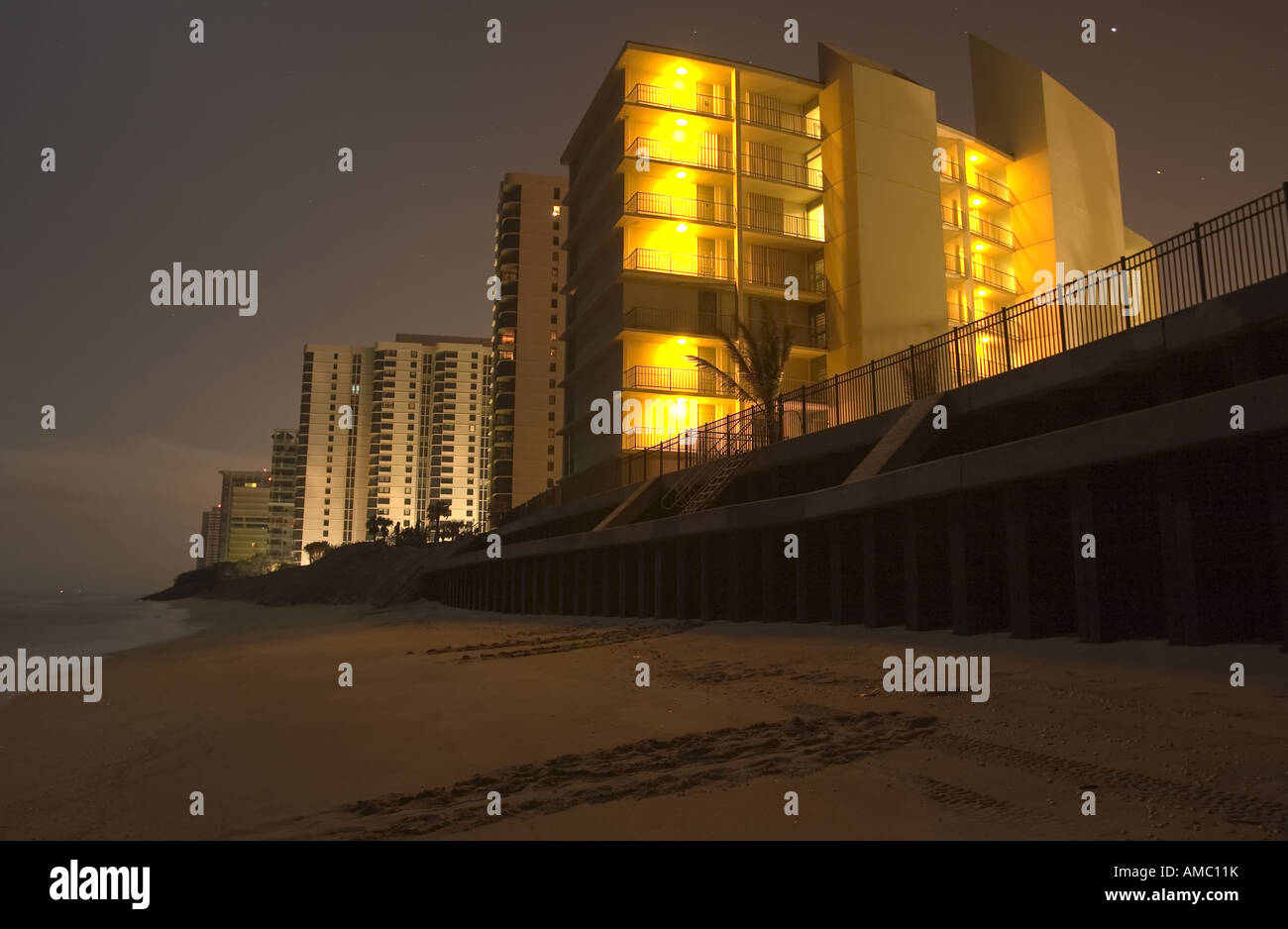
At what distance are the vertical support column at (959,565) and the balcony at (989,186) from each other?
46933mm

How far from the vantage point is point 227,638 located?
3127 centimetres

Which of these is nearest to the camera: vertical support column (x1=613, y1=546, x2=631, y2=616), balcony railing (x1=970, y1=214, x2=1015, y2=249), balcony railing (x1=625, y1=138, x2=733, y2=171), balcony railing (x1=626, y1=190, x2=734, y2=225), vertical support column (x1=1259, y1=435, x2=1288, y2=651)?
vertical support column (x1=1259, y1=435, x2=1288, y2=651)

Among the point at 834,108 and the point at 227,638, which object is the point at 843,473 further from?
the point at 834,108

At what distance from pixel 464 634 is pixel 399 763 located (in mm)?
16545

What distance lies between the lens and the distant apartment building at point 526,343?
117875mm

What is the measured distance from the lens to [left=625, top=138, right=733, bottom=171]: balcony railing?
47156mm

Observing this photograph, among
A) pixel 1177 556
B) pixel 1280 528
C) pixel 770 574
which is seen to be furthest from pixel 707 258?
pixel 1280 528

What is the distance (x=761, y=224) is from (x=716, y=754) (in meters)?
45.2

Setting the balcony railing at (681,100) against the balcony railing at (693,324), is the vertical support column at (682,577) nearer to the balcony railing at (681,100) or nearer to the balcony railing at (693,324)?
the balcony railing at (693,324)

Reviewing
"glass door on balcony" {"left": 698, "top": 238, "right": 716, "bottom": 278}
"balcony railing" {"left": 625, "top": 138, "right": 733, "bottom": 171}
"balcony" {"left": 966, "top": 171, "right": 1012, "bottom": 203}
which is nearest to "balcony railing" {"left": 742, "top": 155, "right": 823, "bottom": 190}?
"balcony railing" {"left": 625, "top": 138, "right": 733, "bottom": 171}

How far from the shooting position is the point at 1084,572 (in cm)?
1037

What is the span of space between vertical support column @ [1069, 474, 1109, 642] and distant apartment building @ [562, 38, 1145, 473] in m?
34.7

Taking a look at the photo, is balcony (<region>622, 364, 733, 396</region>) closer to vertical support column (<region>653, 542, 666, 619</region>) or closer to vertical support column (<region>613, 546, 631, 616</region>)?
vertical support column (<region>613, 546, 631, 616</region>)
